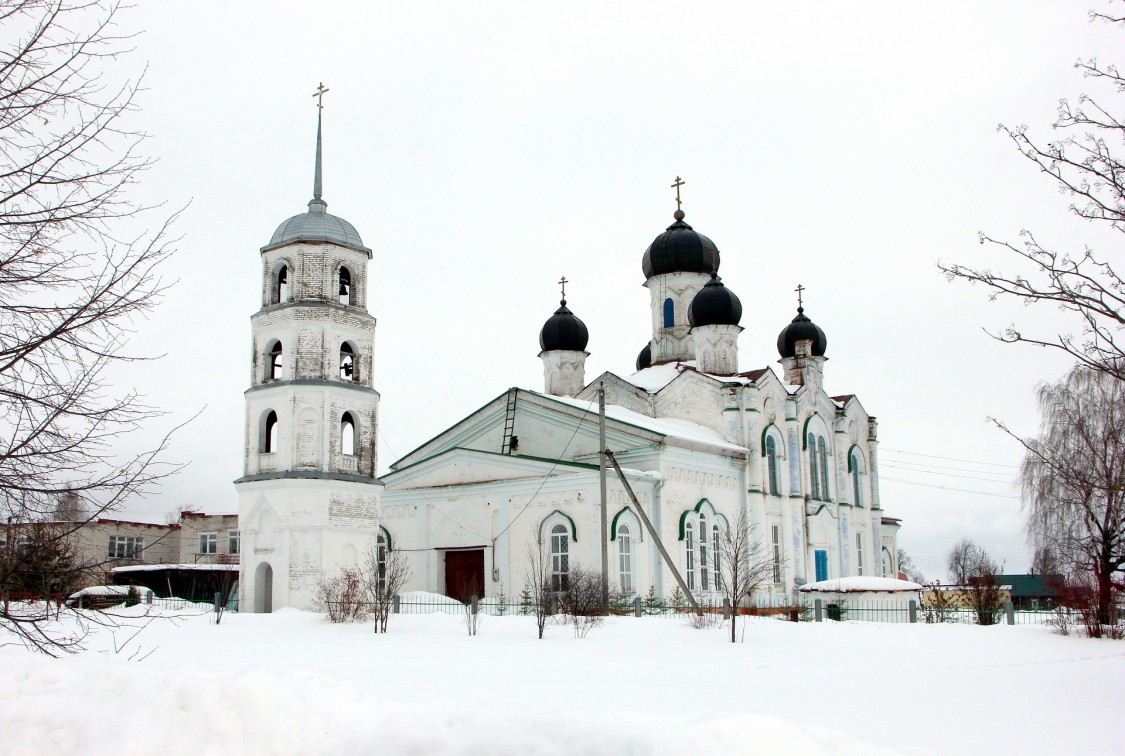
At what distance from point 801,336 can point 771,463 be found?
293 inches

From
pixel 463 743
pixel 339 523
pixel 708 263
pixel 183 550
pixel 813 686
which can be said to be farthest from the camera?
pixel 183 550

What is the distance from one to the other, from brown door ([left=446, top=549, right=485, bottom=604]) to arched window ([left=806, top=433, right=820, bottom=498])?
1202 centimetres

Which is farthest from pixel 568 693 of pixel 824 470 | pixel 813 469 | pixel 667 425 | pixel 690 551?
pixel 824 470

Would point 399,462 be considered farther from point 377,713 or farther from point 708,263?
point 377,713

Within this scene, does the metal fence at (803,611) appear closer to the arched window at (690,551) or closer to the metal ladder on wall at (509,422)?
the arched window at (690,551)

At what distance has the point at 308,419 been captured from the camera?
899 inches

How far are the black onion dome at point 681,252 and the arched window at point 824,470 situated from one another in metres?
7.07

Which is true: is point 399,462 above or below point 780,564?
above

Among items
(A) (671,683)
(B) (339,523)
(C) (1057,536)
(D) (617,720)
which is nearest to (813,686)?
(A) (671,683)

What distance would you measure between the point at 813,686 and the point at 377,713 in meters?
6.02

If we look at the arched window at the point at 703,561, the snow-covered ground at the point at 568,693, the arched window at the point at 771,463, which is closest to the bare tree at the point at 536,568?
the snow-covered ground at the point at 568,693

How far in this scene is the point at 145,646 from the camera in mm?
15648

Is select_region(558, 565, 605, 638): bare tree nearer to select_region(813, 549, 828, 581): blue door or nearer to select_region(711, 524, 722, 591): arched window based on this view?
select_region(711, 524, 722, 591): arched window

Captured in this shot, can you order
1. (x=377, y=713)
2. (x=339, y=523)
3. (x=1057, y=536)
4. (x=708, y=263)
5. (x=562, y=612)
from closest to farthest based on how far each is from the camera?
(x=377, y=713) → (x=562, y=612) → (x=339, y=523) → (x=1057, y=536) → (x=708, y=263)
